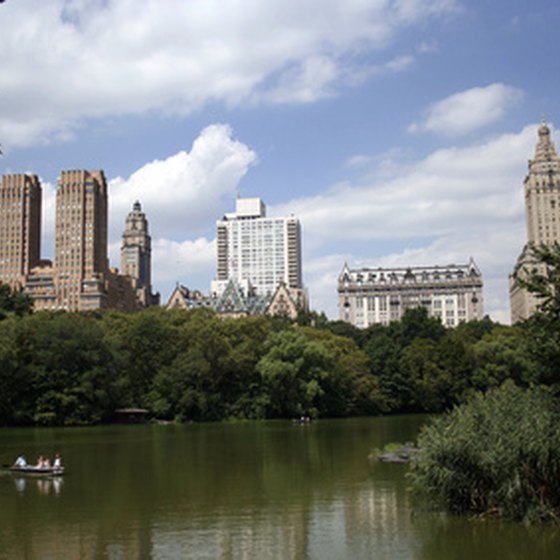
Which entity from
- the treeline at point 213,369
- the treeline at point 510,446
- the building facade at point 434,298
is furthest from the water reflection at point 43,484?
the building facade at point 434,298

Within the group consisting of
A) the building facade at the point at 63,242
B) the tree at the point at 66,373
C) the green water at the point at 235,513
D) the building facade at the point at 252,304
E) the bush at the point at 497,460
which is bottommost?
the green water at the point at 235,513

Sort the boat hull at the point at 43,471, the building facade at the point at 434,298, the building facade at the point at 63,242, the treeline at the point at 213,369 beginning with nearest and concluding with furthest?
the boat hull at the point at 43,471
the treeline at the point at 213,369
the building facade at the point at 63,242
the building facade at the point at 434,298

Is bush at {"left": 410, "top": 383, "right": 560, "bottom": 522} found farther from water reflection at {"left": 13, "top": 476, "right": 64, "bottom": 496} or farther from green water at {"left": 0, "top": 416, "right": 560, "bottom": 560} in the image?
water reflection at {"left": 13, "top": 476, "right": 64, "bottom": 496}

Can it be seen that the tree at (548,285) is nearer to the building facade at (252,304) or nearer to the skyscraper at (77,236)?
the building facade at (252,304)

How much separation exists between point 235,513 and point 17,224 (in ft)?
545

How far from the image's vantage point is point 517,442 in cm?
1997

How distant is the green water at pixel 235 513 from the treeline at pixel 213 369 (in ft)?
79.1

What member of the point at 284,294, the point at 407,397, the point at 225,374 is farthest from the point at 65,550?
the point at 284,294

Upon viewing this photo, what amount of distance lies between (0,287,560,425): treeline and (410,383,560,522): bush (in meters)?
35.8

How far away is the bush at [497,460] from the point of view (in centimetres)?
1995

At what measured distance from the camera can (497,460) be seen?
19969mm

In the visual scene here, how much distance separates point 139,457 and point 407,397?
174ft

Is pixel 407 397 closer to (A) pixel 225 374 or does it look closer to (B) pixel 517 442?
(A) pixel 225 374

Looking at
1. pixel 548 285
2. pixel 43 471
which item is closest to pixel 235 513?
pixel 548 285
